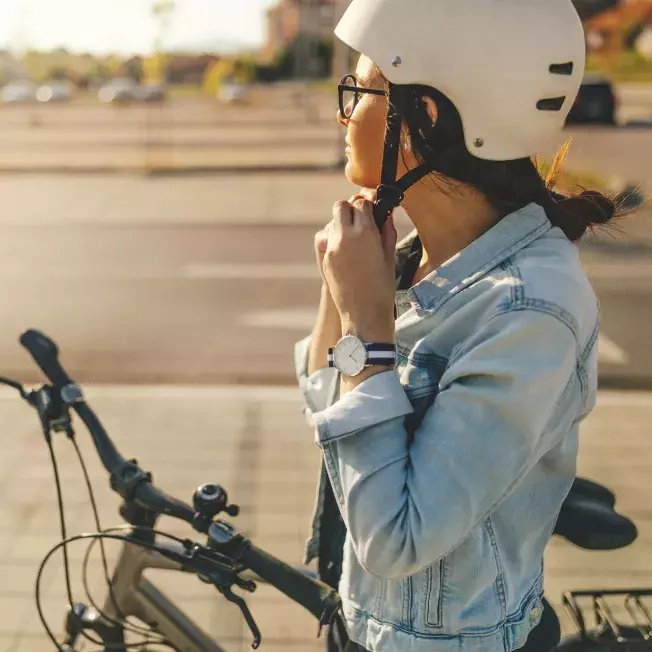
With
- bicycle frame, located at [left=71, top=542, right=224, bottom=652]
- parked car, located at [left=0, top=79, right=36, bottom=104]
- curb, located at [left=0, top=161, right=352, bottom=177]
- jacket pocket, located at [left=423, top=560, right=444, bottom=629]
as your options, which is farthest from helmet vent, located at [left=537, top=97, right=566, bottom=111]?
parked car, located at [left=0, top=79, right=36, bottom=104]

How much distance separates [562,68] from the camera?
1.44 meters

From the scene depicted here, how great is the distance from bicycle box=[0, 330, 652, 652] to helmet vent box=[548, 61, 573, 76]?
2.93 feet

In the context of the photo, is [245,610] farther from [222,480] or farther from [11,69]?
[11,69]

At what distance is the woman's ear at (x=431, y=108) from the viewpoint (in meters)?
1.43

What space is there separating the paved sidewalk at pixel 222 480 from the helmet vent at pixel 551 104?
2.16 m

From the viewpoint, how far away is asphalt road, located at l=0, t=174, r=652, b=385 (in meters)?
6.36

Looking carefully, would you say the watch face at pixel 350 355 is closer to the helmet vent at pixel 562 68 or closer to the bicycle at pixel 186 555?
the bicycle at pixel 186 555

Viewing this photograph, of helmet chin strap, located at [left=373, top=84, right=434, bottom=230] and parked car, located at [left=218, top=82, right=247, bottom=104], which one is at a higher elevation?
helmet chin strap, located at [left=373, top=84, right=434, bottom=230]

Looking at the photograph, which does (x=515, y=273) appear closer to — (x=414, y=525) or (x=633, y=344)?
(x=414, y=525)

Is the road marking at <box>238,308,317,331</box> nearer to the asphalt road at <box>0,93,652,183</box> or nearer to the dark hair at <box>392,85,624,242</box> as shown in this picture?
the asphalt road at <box>0,93,652,183</box>

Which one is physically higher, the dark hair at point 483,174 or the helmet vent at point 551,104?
the helmet vent at point 551,104

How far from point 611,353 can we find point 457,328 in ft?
18.2

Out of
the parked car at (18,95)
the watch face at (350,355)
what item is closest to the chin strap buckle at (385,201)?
the watch face at (350,355)

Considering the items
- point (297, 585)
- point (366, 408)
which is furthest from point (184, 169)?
point (366, 408)
